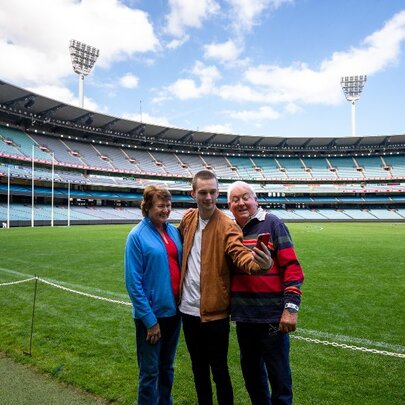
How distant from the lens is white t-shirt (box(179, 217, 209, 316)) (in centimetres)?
319

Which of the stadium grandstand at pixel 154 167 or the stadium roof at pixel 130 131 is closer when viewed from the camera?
the stadium grandstand at pixel 154 167

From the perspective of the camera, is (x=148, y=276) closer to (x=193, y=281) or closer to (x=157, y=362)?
(x=193, y=281)

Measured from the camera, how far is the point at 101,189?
5928cm

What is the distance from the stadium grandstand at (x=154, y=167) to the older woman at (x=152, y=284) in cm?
4075

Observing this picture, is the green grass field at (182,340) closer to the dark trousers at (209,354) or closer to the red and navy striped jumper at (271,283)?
the dark trousers at (209,354)

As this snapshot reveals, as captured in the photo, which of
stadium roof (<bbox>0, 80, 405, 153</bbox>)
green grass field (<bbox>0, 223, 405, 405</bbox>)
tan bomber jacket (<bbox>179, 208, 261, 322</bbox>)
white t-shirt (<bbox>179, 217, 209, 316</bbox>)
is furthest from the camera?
stadium roof (<bbox>0, 80, 405, 153</bbox>)

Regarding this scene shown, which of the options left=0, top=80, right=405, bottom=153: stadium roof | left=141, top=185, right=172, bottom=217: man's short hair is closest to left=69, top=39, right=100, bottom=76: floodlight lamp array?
left=0, top=80, right=405, bottom=153: stadium roof

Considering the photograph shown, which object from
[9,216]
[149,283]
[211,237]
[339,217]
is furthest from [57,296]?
[339,217]

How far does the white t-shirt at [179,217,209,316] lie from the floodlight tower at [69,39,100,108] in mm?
60734

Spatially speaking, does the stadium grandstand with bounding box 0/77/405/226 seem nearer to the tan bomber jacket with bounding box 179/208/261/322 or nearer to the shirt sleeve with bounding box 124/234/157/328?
the shirt sleeve with bounding box 124/234/157/328

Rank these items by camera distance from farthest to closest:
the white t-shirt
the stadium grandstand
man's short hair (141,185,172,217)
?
the stadium grandstand, man's short hair (141,185,172,217), the white t-shirt

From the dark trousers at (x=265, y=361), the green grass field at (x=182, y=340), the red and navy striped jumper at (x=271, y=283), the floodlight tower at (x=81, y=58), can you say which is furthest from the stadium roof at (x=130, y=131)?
the dark trousers at (x=265, y=361)

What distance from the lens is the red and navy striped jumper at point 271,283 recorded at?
298 cm

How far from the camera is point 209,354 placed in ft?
10.3
